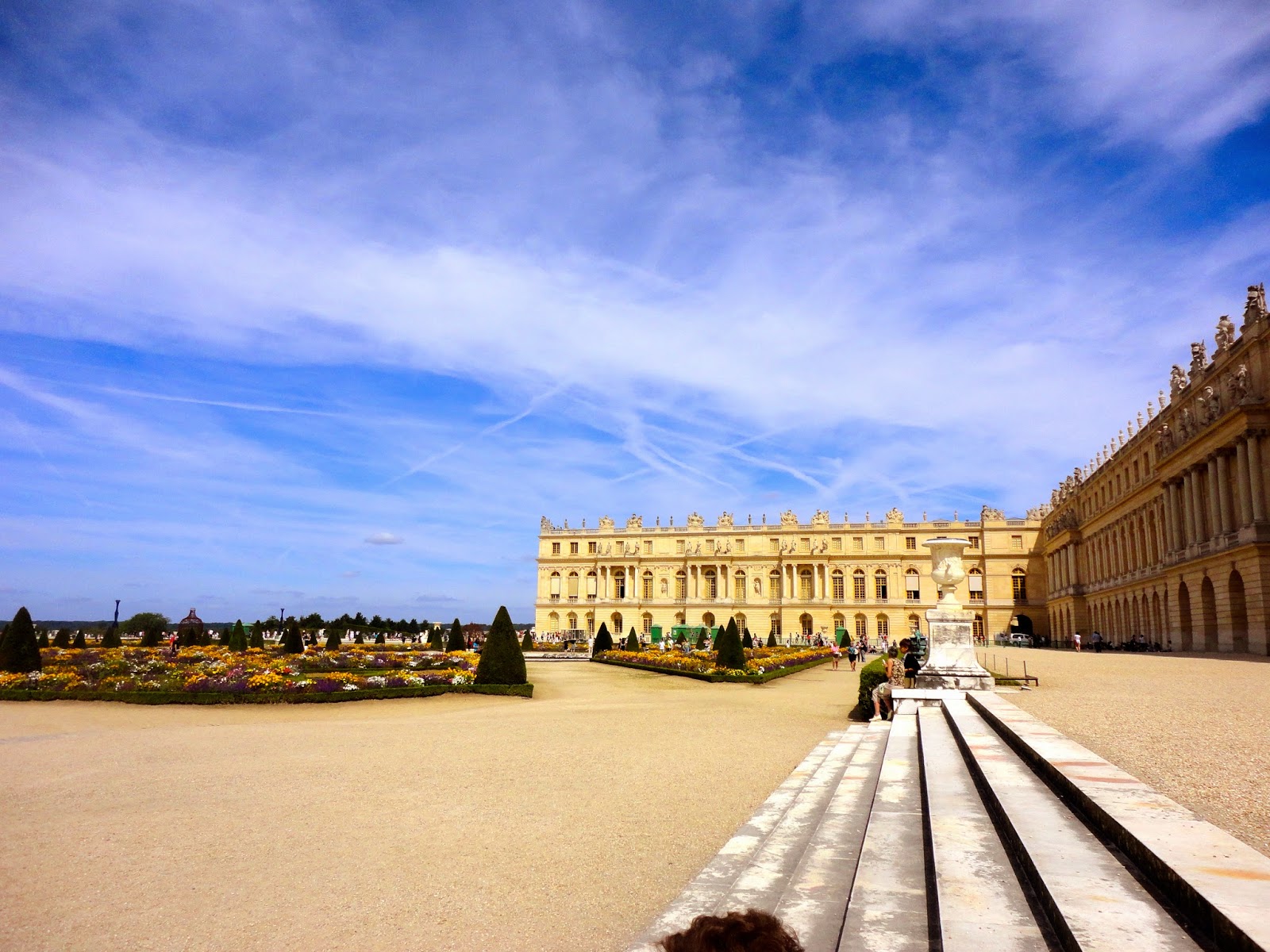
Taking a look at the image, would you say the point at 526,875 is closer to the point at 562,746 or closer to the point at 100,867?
the point at 100,867

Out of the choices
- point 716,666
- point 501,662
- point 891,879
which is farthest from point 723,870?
point 716,666

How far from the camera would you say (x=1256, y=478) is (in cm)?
2788

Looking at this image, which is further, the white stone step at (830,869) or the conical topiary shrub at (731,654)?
the conical topiary shrub at (731,654)

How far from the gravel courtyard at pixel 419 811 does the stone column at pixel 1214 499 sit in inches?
767

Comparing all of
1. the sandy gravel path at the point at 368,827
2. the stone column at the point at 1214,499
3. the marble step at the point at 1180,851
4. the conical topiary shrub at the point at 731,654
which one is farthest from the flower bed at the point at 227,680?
the stone column at the point at 1214,499

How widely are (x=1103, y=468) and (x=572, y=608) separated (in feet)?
153

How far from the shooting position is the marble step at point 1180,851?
2.91 meters

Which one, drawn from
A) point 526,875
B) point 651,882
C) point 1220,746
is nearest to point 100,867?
point 526,875

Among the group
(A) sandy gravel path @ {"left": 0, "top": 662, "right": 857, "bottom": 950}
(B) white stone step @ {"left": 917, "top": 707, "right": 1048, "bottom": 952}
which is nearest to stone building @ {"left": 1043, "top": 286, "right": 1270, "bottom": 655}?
(A) sandy gravel path @ {"left": 0, "top": 662, "right": 857, "bottom": 950}

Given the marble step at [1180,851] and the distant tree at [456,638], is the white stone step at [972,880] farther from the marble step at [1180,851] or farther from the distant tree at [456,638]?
the distant tree at [456,638]

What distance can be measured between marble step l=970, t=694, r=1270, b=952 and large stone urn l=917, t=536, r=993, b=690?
308 inches

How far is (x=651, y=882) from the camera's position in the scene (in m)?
5.68

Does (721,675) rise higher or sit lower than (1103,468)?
lower

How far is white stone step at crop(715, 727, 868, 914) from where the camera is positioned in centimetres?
474
